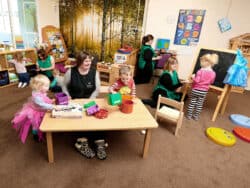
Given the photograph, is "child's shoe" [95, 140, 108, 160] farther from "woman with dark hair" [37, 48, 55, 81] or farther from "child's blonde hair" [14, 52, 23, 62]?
"child's blonde hair" [14, 52, 23, 62]

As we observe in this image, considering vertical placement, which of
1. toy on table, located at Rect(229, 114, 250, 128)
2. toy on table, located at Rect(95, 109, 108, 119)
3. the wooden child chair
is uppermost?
toy on table, located at Rect(95, 109, 108, 119)

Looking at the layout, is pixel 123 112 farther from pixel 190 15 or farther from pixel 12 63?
pixel 190 15

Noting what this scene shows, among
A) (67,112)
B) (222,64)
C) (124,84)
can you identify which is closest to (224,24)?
(222,64)

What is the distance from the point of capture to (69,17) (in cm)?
472

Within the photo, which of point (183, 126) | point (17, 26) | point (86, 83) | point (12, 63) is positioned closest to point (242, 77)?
point (183, 126)

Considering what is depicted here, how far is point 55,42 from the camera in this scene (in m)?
4.52

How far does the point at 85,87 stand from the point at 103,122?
2.32 ft

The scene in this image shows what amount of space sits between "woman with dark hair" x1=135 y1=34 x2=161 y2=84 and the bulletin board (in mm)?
1930

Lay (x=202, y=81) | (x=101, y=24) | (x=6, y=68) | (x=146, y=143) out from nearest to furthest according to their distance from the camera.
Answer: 1. (x=146, y=143)
2. (x=202, y=81)
3. (x=6, y=68)
4. (x=101, y=24)

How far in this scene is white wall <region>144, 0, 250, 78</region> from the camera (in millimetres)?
3930

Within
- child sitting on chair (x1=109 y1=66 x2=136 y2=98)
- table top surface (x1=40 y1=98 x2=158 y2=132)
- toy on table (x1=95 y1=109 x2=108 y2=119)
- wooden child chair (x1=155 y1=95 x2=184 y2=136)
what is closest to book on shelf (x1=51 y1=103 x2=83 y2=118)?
table top surface (x1=40 y1=98 x2=158 y2=132)

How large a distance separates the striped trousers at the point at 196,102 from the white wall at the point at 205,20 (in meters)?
2.03

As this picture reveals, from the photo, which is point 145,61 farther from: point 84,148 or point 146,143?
point 84,148

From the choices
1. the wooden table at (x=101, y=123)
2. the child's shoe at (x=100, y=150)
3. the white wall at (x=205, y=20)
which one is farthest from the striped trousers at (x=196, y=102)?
the white wall at (x=205, y=20)
